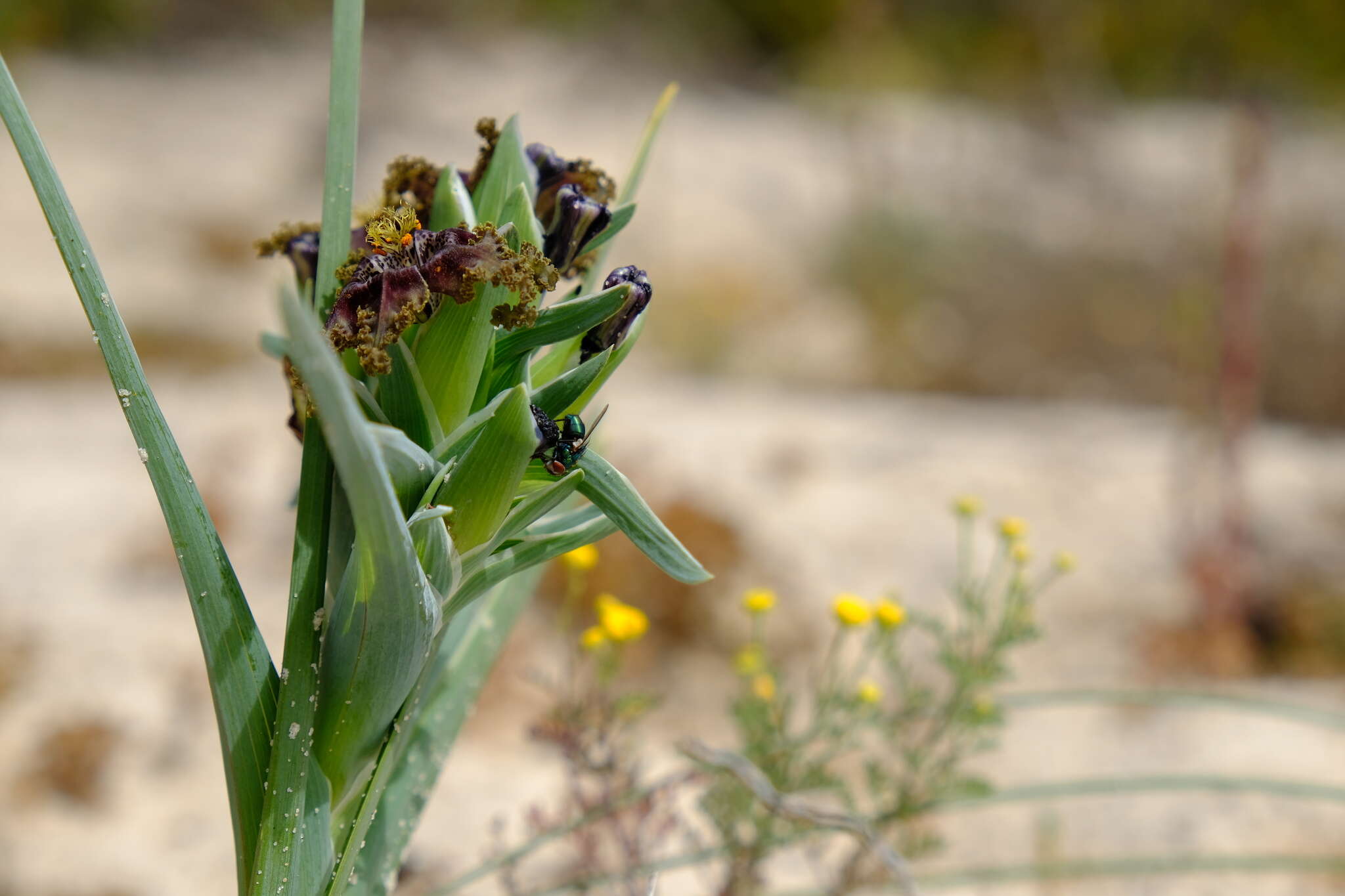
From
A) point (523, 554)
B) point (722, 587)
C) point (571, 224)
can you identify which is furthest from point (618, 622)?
point (722, 587)

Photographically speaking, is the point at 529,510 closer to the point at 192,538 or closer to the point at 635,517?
the point at 635,517

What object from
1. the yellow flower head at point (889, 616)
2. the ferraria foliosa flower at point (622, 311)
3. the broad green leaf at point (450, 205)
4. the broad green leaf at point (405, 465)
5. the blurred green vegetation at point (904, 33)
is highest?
the blurred green vegetation at point (904, 33)

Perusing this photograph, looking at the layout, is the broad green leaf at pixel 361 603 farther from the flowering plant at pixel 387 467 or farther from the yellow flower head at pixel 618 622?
the yellow flower head at pixel 618 622

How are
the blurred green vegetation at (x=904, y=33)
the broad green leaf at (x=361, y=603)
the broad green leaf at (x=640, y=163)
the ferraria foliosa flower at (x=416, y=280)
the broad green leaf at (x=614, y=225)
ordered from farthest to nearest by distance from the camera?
the blurred green vegetation at (x=904, y=33) → the broad green leaf at (x=640, y=163) → the broad green leaf at (x=614, y=225) → the ferraria foliosa flower at (x=416, y=280) → the broad green leaf at (x=361, y=603)

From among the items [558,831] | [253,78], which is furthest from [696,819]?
[253,78]

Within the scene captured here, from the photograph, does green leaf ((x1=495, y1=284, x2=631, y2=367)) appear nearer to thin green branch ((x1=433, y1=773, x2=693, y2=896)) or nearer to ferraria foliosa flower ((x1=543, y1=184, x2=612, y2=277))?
ferraria foliosa flower ((x1=543, y1=184, x2=612, y2=277))

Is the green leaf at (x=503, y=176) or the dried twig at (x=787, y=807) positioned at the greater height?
the green leaf at (x=503, y=176)

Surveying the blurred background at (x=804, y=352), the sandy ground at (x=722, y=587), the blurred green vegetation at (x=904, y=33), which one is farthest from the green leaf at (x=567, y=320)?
the blurred green vegetation at (x=904, y=33)
